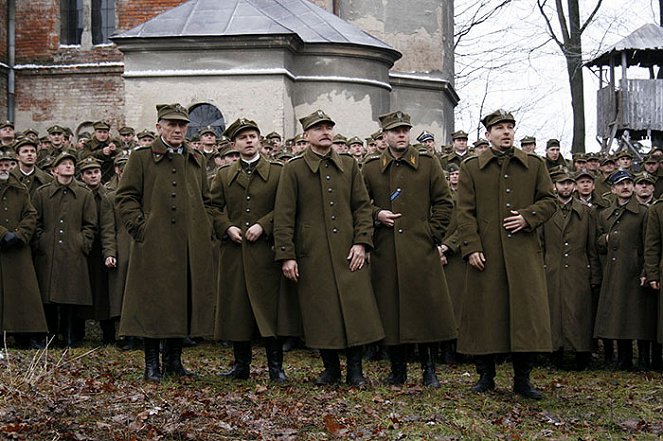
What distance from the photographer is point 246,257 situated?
29.6 ft

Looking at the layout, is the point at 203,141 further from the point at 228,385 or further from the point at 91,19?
the point at 91,19

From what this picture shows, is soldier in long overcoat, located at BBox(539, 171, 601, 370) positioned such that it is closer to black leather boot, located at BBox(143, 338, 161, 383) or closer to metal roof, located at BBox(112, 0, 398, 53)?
black leather boot, located at BBox(143, 338, 161, 383)

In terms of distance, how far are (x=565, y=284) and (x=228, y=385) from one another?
4438 millimetres

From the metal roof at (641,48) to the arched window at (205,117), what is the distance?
1267 cm

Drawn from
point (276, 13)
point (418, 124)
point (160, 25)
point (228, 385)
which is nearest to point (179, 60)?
point (160, 25)

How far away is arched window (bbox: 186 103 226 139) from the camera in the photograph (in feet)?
65.6

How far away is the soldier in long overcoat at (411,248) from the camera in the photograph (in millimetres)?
8703

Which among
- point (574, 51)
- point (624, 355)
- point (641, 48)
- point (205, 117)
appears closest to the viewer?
point (624, 355)

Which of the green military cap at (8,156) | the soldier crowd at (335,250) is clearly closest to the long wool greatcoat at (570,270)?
the soldier crowd at (335,250)

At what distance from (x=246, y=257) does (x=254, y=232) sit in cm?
26

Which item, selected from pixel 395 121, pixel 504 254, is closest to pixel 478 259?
pixel 504 254

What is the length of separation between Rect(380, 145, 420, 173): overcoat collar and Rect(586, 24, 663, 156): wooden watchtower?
19.8m

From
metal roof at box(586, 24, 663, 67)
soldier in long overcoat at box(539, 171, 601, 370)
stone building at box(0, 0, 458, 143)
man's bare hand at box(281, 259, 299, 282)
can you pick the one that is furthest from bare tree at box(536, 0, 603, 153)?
man's bare hand at box(281, 259, 299, 282)

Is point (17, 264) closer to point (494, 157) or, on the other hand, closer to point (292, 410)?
point (292, 410)
